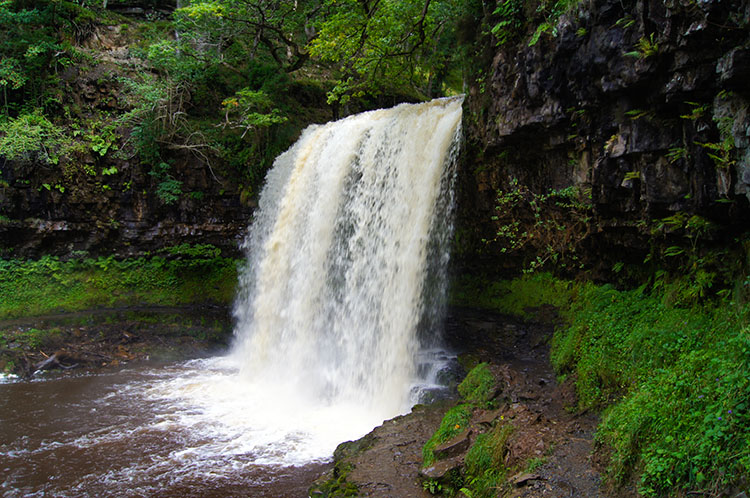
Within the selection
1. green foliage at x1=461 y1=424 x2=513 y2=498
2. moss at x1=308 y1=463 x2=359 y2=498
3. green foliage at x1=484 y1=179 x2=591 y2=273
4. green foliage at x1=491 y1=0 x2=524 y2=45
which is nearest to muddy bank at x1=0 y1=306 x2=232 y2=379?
Result: moss at x1=308 y1=463 x2=359 y2=498

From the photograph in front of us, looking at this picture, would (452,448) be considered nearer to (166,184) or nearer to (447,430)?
(447,430)

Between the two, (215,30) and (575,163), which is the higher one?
(215,30)

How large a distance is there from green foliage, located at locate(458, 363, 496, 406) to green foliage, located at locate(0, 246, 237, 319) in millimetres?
8783

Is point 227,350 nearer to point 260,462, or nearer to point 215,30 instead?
point 260,462

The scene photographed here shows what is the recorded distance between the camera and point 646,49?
4996mm

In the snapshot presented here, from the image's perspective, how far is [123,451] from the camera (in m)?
6.74

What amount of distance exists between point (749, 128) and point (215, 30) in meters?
15.2

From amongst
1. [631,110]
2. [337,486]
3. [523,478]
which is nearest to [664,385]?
[523,478]

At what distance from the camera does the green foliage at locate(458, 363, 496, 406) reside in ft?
20.7

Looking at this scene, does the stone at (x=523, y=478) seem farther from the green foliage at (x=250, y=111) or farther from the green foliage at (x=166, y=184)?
the green foliage at (x=166, y=184)

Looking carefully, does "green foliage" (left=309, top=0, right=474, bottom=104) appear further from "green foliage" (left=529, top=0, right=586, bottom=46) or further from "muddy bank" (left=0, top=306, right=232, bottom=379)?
"muddy bank" (left=0, top=306, right=232, bottom=379)

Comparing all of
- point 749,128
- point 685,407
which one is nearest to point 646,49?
point 749,128

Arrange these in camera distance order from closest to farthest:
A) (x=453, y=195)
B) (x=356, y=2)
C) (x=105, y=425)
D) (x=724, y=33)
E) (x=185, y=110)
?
(x=724, y=33), (x=105, y=425), (x=453, y=195), (x=356, y=2), (x=185, y=110)

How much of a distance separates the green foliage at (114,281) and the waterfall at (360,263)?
104 inches
